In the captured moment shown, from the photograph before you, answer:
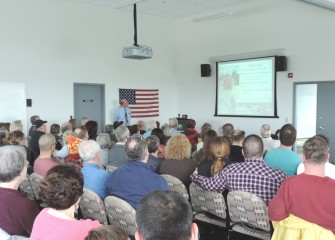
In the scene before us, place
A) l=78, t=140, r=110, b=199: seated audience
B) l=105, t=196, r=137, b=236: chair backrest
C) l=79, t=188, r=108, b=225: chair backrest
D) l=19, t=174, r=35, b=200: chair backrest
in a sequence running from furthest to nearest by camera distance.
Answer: l=19, t=174, r=35, b=200: chair backrest → l=78, t=140, r=110, b=199: seated audience → l=79, t=188, r=108, b=225: chair backrest → l=105, t=196, r=137, b=236: chair backrest

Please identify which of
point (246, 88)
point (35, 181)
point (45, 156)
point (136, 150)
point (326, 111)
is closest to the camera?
point (136, 150)

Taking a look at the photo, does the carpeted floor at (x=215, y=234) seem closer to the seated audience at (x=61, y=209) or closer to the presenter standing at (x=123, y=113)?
the seated audience at (x=61, y=209)

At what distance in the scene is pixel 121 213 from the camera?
268cm

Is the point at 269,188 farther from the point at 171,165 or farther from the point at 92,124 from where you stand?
the point at 92,124

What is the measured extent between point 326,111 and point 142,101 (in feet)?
16.8

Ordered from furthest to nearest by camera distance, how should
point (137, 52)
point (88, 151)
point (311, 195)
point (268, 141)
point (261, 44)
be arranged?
1. point (261, 44)
2. point (137, 52)
3. point (268, 141)
4. point (88, 151)
5. point (311, 195)

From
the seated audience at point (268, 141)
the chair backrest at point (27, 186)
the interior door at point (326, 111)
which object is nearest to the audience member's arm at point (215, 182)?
the chair backrest at point (27, 186)

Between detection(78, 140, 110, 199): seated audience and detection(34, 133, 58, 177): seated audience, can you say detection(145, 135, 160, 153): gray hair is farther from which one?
detection(34, 133, 58, 177): seated audience

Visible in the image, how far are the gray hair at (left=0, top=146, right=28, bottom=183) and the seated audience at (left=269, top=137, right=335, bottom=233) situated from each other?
5.80 feet

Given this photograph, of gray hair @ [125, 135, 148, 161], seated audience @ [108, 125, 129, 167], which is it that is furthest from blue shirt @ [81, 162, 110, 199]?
seated audience @ [108, 125, 129, 167]

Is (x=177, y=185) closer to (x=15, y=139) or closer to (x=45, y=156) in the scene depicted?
(x=45, y=156)

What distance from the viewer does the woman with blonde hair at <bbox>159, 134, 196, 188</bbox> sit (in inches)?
144

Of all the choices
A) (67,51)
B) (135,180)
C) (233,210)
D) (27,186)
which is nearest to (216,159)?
(233,210)

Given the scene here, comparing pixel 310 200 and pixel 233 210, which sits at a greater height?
pixel 310 200
